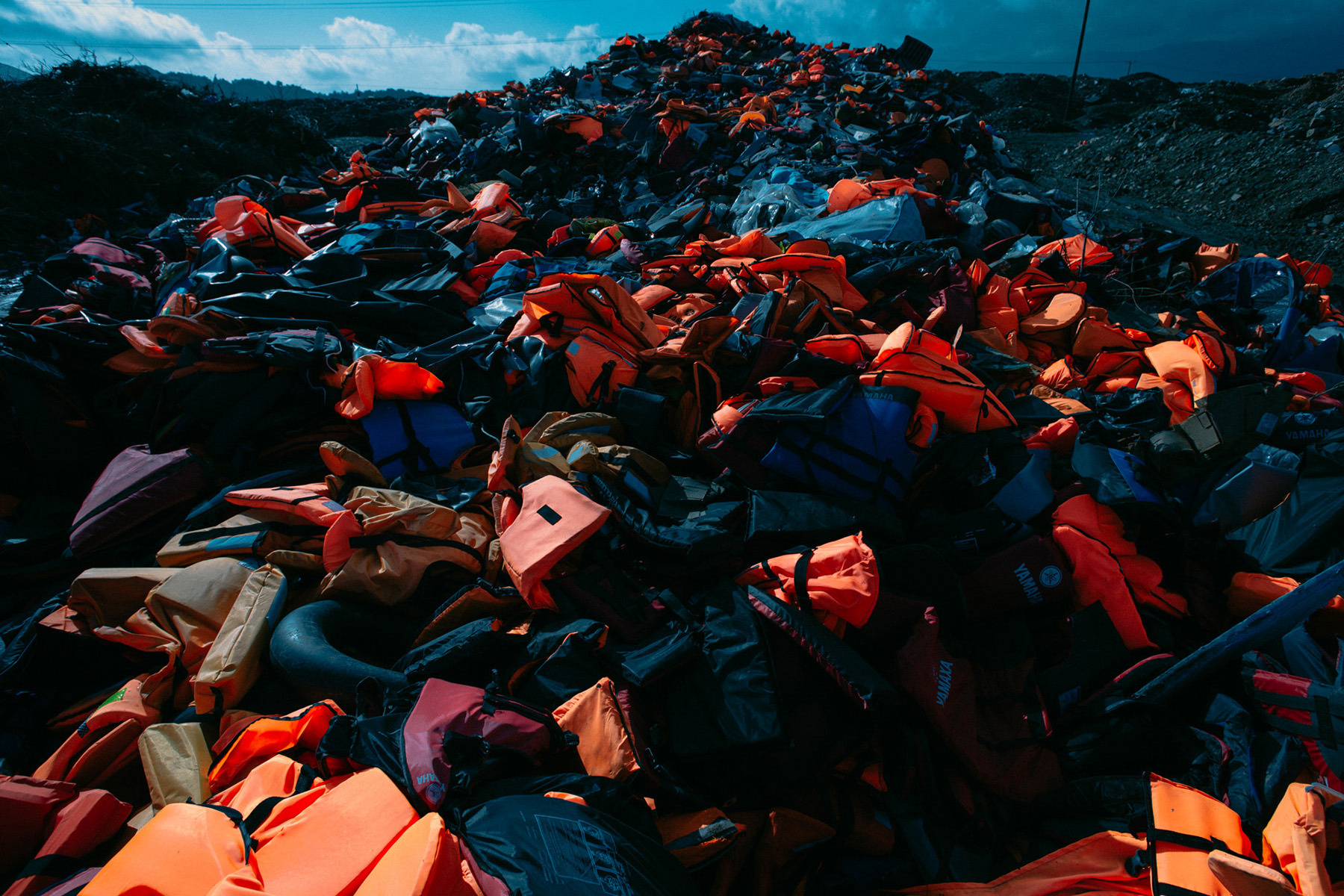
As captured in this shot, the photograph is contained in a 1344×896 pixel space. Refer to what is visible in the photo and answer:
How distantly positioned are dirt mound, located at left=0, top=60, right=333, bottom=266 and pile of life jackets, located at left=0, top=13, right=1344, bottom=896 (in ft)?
14.2

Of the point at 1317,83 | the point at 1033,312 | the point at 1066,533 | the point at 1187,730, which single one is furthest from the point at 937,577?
the point at 1317,83

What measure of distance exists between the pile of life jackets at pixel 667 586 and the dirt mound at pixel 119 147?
433cm

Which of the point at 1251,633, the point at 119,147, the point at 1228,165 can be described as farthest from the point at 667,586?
the point at 1228,165

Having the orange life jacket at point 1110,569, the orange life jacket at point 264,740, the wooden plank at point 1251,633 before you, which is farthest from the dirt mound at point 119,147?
the wooden plank at point 1251,633

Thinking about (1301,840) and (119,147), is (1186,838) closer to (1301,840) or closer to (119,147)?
(1301,840)

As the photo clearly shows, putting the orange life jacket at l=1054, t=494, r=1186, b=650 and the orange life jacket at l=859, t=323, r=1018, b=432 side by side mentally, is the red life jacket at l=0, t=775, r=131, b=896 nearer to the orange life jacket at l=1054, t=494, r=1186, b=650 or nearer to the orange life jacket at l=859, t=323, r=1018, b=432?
the orange life jacket at l=859, t=323, r=1018, b=432

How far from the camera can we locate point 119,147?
773cm

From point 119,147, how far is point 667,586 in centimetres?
1077

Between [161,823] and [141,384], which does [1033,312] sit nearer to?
[161,823]

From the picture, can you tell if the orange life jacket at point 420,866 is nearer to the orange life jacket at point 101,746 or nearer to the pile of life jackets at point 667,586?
the pile of life jackets at point 667,586

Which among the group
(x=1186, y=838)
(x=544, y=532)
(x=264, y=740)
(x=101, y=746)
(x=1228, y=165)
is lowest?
(x=101, y=746)

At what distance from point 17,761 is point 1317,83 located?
20126 millimetres

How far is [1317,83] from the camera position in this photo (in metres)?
11.2

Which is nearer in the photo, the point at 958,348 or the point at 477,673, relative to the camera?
the point at 477,673
